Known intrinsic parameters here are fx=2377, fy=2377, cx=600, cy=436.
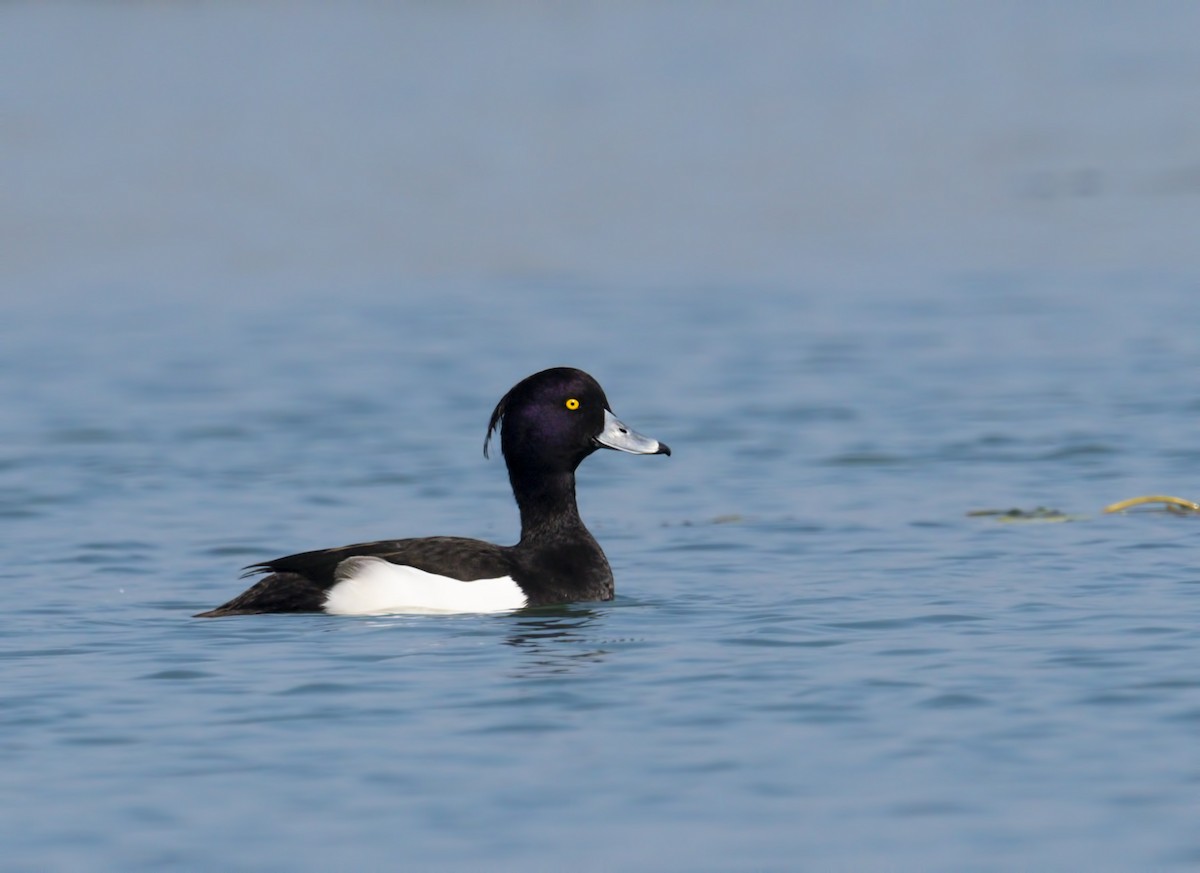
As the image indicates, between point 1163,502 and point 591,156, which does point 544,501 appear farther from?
point 591,156

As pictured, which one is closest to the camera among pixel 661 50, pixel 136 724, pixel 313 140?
pixel 136 724

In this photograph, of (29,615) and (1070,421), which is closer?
(29,615)

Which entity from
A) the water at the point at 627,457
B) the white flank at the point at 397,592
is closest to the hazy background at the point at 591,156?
the water at the point at 627,457

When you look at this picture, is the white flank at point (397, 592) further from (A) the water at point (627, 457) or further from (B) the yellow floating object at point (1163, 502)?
(B) the yellow floating object at point (1163, 502)

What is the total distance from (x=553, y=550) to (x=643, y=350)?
8.32m

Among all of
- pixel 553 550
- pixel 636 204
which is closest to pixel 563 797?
pixel 553 550

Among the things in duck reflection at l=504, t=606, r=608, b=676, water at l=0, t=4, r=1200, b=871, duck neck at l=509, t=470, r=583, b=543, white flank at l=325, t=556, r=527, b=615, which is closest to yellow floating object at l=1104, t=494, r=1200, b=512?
water at l=0, t=4, r=1200, b=871

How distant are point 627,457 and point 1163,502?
14.8ft

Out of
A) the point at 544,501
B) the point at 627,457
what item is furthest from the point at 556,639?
the point at 627,457

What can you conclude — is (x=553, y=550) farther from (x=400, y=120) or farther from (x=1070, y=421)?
(x=400, y=120)

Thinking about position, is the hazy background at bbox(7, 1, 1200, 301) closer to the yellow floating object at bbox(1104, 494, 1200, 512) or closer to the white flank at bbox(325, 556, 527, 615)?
the yellow floating object at bbox(1104, 494, 1200, 512)

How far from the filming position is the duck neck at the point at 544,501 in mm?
11805

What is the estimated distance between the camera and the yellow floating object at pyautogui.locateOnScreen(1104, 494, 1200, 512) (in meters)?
13.1

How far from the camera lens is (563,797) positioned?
7.69m
